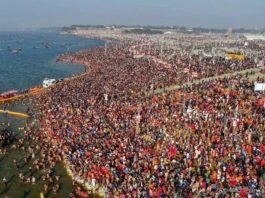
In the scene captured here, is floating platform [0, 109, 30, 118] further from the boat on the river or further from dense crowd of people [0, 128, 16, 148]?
dense crowd of people [0, 128, 16, 148]

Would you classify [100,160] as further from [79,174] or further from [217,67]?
[217,67]

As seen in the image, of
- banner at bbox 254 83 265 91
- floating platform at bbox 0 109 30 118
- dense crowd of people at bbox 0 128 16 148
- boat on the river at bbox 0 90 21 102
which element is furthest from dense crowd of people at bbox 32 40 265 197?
boat on the river at bbox 0 90 21 102

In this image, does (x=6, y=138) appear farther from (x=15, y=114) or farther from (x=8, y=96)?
(x=8, y=96)

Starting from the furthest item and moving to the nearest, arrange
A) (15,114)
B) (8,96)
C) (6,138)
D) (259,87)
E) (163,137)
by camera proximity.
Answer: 1. (8,96)
2. (15,114)
3. (259,87)
4. (6,138)
5. (163,137)

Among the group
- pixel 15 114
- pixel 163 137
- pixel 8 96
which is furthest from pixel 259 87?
pixel 8 96

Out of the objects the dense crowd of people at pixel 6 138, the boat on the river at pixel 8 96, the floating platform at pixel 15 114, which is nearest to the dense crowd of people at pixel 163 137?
the floating platform at pixel 15 114

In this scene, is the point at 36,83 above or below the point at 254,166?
below

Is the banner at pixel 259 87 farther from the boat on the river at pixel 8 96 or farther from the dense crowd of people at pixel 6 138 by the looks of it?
the boat on the river at pixel 8 96

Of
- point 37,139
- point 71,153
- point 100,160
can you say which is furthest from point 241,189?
point 37,139

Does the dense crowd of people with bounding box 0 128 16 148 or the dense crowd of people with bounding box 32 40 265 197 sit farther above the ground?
the dense crowd of people with bounding box 32 40 265 197
